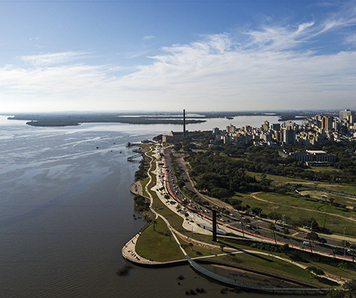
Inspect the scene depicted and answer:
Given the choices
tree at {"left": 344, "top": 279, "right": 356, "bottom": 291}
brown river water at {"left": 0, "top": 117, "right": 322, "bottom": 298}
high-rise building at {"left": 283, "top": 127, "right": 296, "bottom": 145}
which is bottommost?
brown river water at {"left": 0, "top": 117, "right": 322, "bottom": 298}

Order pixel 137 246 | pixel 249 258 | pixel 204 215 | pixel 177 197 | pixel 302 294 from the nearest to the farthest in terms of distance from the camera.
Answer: pixel 302 294, pixel 249 258, pixel 137 246, pixel 204 215, pixel 177 197

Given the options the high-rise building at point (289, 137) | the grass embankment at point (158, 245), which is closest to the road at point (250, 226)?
the grass embankment at point (158, 245)

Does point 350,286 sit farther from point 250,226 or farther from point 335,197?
point 335,197

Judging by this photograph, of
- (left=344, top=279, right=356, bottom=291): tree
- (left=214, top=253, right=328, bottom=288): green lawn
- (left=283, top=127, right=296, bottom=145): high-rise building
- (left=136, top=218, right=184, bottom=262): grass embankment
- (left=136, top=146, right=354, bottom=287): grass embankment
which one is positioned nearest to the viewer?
(left=344, top=279, right=356, bottom=291): tree

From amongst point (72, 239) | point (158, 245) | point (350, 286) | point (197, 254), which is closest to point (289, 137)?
point (197, 254)

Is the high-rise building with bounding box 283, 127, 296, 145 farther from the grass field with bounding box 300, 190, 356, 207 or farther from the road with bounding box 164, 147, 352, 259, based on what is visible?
the road with bounding box 164, 147, 352, 259

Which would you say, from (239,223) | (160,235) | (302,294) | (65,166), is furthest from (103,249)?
(65,166)

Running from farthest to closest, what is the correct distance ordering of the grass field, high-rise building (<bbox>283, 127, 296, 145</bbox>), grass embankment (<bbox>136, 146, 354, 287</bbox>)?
high-rise building (<bbox>283, 127, 296, 145</bbox>) < the grass field < grass embankment (<bbox>136, 146, 354, 287</bbox>)

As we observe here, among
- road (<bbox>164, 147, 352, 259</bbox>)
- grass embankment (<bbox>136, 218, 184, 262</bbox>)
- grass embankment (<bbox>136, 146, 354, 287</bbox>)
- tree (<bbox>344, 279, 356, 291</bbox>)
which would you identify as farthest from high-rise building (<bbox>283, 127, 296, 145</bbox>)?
tree (<bbox>344, 279, 356, 291</bbox>)

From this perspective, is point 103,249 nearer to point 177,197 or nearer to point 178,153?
point 177,197

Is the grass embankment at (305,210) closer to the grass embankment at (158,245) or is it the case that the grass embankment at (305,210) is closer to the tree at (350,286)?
the tree at (350,286)

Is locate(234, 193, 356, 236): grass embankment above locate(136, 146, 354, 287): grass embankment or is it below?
above
